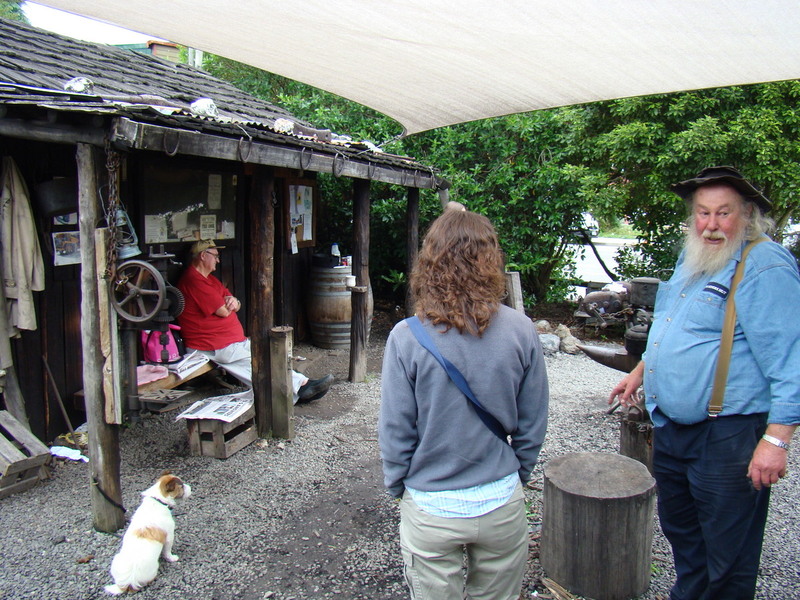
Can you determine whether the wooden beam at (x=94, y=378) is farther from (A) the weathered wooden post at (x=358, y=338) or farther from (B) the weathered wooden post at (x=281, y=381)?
(A) the weathered wooden post at (x=358, y=338)

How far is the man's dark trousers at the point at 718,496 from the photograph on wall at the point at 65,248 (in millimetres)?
4262

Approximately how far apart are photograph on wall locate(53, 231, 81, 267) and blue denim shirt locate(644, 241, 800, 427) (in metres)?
4.17

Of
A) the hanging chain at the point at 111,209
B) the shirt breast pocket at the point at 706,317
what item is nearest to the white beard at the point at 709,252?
the shirt breast pocket at the point at 706,317

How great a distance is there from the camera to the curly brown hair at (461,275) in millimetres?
1891

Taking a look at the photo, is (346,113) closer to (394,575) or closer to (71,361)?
(71,361)

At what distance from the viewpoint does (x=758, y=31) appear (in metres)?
2.57

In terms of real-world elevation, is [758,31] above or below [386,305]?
above

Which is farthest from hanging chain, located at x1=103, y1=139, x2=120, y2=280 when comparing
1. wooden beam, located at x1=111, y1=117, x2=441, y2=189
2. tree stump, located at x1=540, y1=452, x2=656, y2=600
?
tree stump, located at x1=540, y1=452, x2=656, y2=600

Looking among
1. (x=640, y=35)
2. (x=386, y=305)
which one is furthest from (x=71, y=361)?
(x=386, y=305)

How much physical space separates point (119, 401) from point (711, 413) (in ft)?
9.74

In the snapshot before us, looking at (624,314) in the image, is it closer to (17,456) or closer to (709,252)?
(709,252)

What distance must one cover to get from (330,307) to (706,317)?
20.6 feet

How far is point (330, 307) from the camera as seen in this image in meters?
8.26

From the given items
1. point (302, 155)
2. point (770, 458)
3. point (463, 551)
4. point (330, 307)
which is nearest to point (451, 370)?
point (463, 551)
